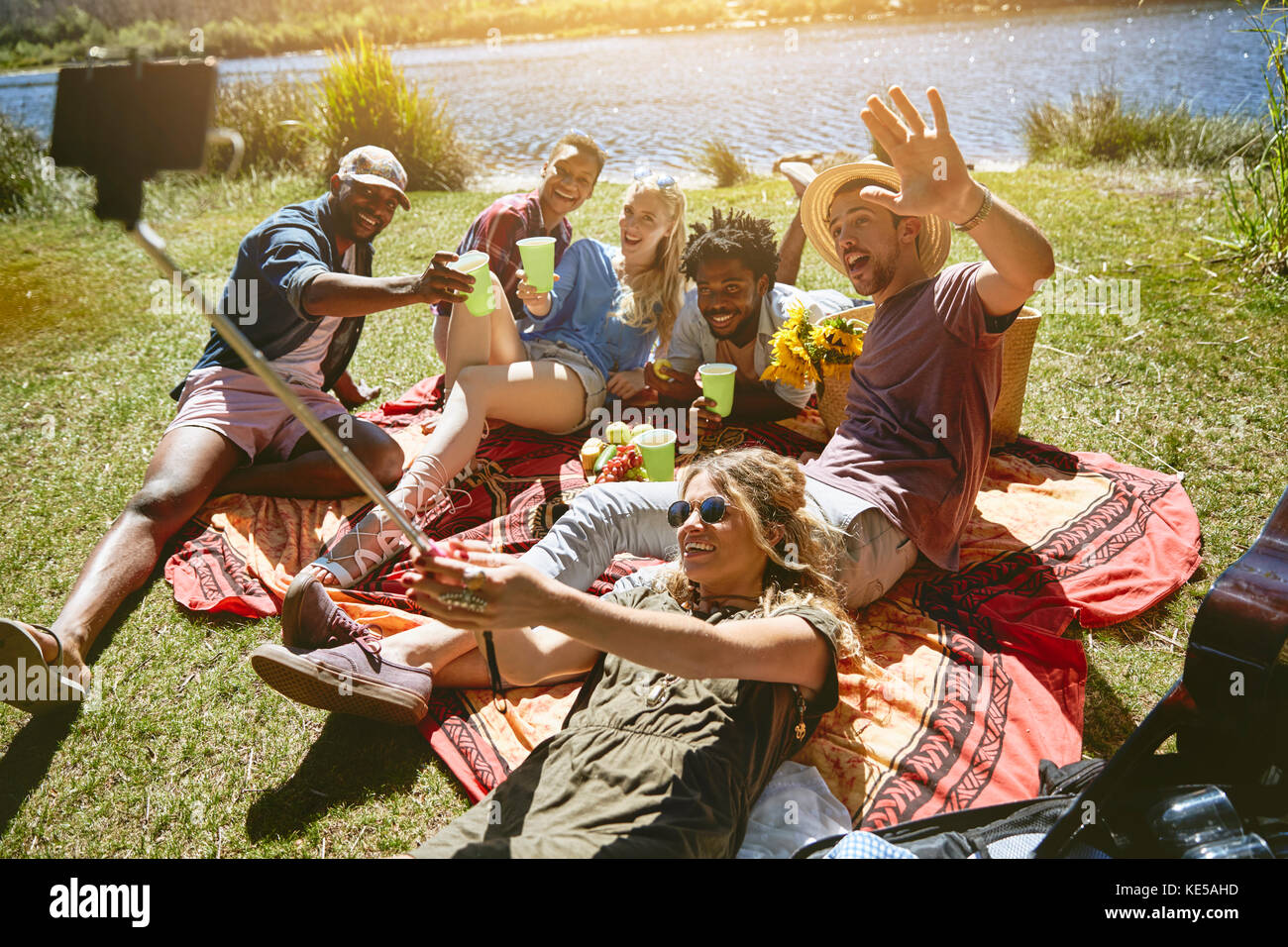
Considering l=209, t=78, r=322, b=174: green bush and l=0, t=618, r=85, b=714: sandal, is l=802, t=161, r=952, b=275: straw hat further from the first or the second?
l=209, t=78, r=322, b=174: green bush

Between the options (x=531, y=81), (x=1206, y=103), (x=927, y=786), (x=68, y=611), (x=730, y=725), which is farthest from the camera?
(x=531, y=81)

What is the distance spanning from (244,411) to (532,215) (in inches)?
82.5

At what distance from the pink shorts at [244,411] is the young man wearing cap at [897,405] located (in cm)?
176

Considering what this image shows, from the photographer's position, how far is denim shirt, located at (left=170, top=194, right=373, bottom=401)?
4.14 metres

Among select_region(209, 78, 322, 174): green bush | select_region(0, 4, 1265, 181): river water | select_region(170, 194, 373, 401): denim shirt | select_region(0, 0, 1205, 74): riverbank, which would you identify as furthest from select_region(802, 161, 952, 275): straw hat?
select_region(0, 0, 1205, 74): riverbank

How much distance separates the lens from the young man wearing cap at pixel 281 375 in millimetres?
3852

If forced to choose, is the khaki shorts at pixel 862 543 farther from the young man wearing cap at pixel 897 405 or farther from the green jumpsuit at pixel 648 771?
the green jumpsuit at pixel 648 771

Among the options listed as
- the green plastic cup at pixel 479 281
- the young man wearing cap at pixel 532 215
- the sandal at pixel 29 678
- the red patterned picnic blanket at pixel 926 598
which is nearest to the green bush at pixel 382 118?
the young man wearing cap at pixel 532 215

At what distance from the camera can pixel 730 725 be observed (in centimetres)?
244

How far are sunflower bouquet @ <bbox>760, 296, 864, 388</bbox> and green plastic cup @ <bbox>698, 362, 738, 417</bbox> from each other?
0.96ft

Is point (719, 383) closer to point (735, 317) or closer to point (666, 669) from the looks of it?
point (735, 317)
